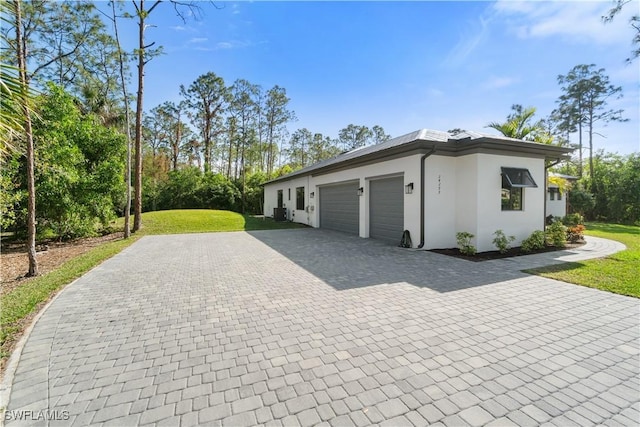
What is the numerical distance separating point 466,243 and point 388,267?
9.91 ft

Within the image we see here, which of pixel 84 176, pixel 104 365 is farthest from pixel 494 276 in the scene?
pixel 84 176

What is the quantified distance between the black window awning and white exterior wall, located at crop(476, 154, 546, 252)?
15 cm

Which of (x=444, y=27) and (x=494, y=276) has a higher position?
(x=444, y=27)

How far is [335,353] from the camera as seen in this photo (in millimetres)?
2928

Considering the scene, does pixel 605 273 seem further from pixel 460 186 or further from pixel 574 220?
pixel 574 220

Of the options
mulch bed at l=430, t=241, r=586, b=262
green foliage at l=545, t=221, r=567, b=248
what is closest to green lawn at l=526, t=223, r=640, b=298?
mulch bed at l=430, t=241, r=586, b=262

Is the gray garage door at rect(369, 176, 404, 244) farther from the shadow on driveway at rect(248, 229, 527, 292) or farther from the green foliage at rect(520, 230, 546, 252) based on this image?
the green foliage at rect(520, 230, 546, 252)

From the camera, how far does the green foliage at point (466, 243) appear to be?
7.73 metres

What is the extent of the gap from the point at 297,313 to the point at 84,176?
471 inches

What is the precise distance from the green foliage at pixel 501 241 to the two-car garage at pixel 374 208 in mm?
2651

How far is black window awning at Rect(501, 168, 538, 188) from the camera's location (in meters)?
8.32

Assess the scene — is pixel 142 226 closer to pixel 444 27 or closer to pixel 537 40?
pixel 444 27

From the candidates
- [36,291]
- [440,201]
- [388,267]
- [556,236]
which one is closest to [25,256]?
[36,291]

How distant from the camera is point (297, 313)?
3984mm
